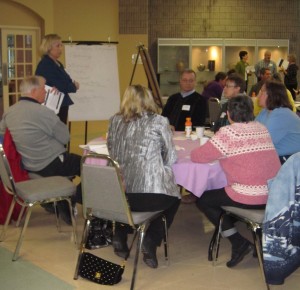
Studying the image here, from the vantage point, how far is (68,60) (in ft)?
24.3

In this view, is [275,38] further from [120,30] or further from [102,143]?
[102,143]

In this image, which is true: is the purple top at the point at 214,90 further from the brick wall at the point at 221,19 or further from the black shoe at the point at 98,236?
the black shoe at the point at 98,236

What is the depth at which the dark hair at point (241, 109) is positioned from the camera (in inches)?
136

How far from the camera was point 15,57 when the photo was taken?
862cm

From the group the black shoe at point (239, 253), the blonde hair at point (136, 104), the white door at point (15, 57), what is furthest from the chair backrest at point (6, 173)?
the white door at point (15, 57)

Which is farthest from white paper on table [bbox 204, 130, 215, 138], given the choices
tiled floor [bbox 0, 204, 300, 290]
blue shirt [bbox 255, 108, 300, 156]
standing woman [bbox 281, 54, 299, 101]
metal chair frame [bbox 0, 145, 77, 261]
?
standing woman [bbox 281, 54, 299, 101]

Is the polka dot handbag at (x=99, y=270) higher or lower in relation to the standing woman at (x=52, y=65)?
lower

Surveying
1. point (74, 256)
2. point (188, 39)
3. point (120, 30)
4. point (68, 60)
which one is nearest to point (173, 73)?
point (188, 39)

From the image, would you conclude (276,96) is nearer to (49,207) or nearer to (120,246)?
(120,246)

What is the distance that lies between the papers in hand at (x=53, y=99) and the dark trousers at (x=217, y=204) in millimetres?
2312

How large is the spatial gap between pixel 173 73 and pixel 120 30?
1.86 m

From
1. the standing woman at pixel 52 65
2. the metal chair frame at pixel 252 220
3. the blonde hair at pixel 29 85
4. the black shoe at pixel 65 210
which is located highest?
the standing woman at pixel 52 65

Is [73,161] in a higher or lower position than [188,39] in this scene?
lower

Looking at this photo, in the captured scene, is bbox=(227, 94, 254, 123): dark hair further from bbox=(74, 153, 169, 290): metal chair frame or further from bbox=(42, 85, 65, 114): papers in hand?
bbox=(42, 85, 65, 114): papers in hand
